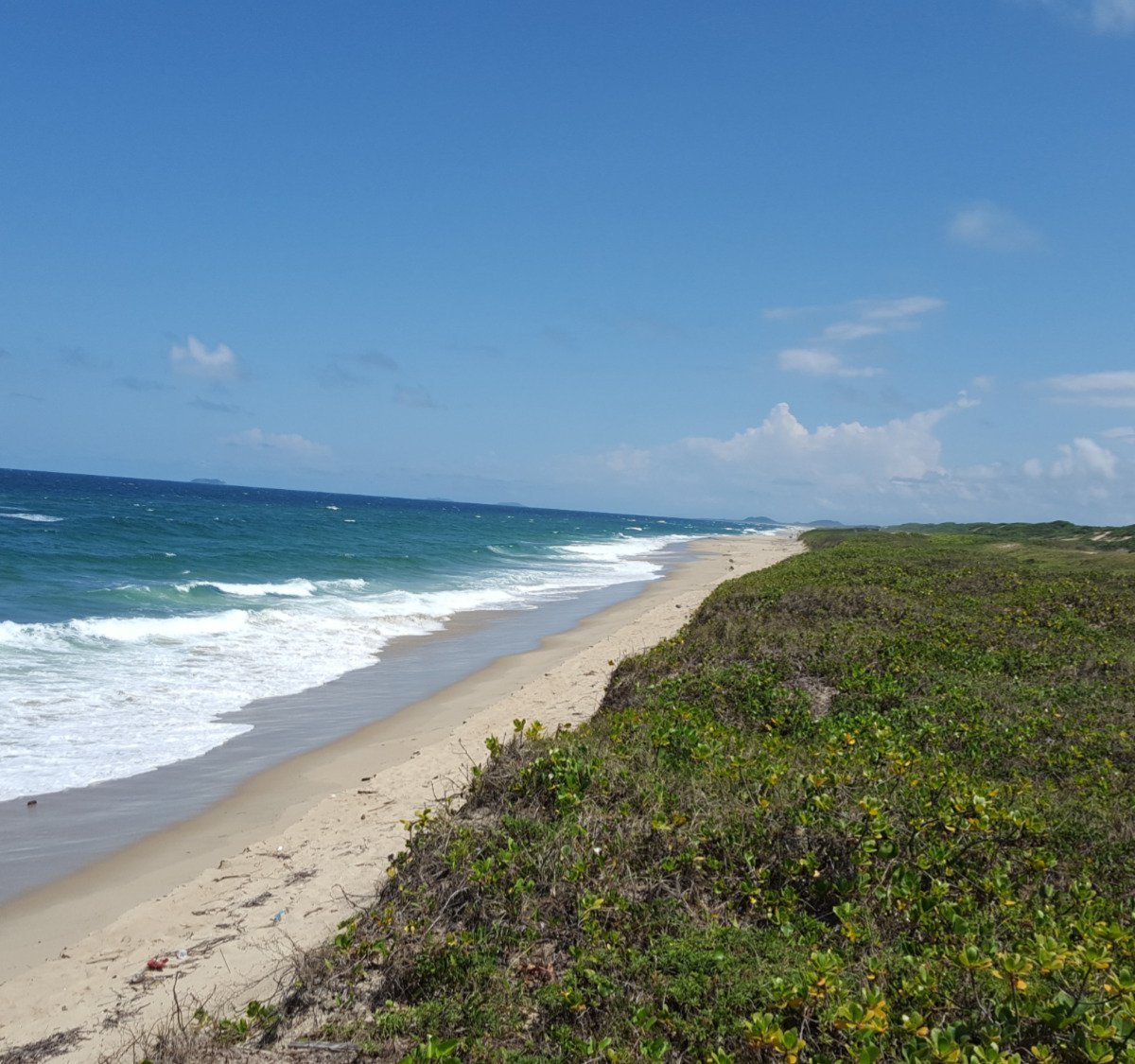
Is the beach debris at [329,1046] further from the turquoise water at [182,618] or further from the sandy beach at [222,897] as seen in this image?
the turquoise water at [182,618]

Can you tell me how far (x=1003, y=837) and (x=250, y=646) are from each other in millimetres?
16933

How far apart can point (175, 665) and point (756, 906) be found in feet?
48.1

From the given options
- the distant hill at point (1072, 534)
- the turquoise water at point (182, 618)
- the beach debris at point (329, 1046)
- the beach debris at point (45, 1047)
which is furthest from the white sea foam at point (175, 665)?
the distant hill at point (1072, 534)

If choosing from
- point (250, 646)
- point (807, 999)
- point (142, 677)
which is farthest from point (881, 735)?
point (250, 646)

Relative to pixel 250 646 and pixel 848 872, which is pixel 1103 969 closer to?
pixel 848 872

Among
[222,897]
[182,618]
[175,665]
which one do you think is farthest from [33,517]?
[222,897]

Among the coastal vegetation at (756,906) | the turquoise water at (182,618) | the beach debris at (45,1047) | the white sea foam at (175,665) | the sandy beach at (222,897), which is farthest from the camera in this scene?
the turquoise water at (182,618)

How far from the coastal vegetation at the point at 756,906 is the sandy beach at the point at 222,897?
38.2 inches

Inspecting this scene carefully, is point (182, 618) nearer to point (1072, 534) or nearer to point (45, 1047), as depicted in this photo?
point (45, 1047)

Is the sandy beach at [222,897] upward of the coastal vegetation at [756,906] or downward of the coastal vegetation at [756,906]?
downward

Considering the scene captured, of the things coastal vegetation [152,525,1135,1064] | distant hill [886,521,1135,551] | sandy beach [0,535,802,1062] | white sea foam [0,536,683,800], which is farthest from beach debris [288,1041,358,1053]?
distant hill [886,521,1135,551]

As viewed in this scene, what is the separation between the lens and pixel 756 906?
4.97 m

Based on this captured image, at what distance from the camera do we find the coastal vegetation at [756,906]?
3781 millimetres

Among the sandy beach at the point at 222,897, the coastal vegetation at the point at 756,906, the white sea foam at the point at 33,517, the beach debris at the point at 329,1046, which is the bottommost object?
the sandy beach at the point at 222,897
